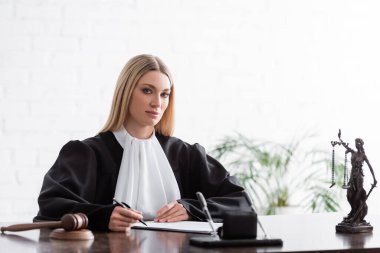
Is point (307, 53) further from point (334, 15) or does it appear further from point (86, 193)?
point (86, 193)

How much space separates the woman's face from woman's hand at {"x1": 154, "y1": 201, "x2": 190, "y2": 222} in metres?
0.42

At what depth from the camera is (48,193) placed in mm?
2969

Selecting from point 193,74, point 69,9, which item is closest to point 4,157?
point 69,9

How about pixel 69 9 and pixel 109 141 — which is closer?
pixel 109 141

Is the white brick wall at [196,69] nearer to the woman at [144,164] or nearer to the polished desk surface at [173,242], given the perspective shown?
the woman at [144,164]

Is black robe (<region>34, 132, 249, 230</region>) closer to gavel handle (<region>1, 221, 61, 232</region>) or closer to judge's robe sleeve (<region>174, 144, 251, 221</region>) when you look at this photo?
judge's robe sleeve (<region>174, 144, 251, 221</region>)

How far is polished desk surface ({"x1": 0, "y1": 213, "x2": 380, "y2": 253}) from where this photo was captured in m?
2.25

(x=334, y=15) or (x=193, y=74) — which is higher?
(x=334, y=15)

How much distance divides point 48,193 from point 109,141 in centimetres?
43

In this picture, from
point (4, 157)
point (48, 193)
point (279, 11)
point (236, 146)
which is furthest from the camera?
point (279, 11)

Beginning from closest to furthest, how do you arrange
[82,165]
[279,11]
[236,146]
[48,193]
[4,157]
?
[48,193] → [82,165] → [4,157] → [236,146] → [279,11]

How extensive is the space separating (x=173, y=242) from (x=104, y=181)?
879 mm

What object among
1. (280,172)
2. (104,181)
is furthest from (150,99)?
(280,172)

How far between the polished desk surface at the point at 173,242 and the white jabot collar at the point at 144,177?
468 mm
